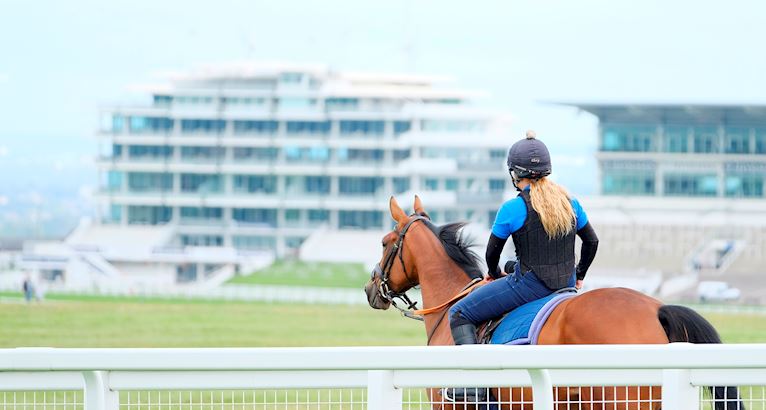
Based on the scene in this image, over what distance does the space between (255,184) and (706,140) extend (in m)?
27.9

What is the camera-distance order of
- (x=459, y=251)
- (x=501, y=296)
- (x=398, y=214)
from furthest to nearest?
1. (x=398, y=214)
2. (x=459, y=251)
3. (x=501, y=296)

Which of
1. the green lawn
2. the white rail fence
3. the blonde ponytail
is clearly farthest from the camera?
the green lawn

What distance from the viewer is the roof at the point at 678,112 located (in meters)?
70.1

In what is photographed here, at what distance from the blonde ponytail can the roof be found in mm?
64968

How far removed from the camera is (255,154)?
86.9 meters

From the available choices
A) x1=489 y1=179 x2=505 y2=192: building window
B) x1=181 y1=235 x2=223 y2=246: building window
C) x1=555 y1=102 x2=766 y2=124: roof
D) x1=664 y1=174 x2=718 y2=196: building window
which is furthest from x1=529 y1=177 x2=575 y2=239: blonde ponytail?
x1=489 y1=179 x2=505 y2=192: building window

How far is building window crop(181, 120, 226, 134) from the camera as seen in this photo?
284ft

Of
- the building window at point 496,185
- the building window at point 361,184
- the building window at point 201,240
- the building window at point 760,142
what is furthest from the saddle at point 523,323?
the building window at point 496,185

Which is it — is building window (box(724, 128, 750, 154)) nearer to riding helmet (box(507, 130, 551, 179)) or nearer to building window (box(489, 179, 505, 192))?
building window (box(489, 179, 505, 192))

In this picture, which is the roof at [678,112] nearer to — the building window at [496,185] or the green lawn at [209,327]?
the building window at [496,185]

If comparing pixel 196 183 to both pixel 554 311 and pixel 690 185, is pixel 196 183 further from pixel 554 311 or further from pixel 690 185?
pixel 554 311

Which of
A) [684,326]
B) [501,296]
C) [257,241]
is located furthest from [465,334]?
[257,241]

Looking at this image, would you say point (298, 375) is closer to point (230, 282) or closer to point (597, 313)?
point (597, 313)

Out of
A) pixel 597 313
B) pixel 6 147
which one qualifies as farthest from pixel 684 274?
pixel 6 147
